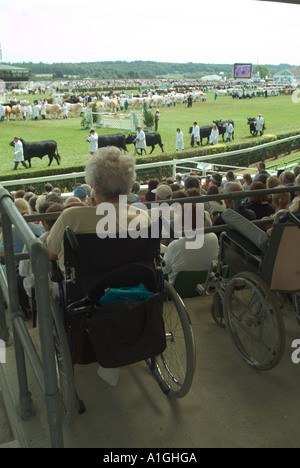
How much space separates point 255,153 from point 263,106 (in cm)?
2634

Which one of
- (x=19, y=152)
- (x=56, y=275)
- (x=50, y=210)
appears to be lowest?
(x=19, y=152)

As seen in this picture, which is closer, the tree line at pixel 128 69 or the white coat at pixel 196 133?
the white coat at pixel 196 133

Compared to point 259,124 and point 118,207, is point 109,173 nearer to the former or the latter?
point 118,207

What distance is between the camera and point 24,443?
5.12 feet

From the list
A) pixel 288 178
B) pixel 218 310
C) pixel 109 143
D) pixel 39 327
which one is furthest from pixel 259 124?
pixel 39 327

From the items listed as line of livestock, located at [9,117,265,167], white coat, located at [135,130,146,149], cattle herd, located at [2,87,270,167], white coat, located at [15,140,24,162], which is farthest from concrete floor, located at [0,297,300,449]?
white coat, located at [135,130,146,149]

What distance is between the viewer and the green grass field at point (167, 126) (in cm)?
2033

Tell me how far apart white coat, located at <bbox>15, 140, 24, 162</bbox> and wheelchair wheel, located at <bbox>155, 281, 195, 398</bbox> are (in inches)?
633

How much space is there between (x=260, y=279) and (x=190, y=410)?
22.7 inches

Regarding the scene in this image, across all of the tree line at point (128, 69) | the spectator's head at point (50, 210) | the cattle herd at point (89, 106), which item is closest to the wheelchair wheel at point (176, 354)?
the spectator's head at point (50, 210)

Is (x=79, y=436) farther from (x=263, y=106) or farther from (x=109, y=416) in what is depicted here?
(x=263, y=106)

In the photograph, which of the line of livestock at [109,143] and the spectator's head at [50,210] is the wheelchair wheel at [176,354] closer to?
the spectator's head at [50,210]

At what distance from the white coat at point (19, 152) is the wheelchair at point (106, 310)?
1637cm

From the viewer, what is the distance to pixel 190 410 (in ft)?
5.62
